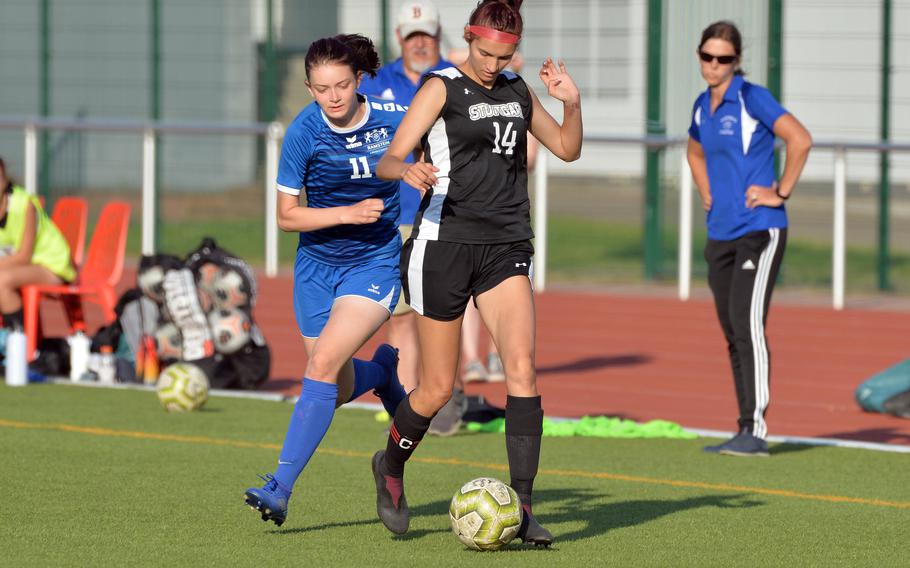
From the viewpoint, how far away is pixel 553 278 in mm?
19547

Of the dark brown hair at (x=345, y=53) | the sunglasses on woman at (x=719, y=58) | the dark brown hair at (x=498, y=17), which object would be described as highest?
the sunglasses on woman at (x=719, y=58)

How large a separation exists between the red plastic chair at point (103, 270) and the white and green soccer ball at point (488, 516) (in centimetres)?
666

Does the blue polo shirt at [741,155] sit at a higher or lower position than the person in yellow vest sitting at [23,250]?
higher

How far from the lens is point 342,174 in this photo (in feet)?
22.3

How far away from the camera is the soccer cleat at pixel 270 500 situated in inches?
250

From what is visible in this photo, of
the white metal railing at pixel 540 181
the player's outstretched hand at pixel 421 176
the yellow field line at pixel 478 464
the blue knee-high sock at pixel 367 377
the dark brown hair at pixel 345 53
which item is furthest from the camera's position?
the white metal railing at pixel 540 181

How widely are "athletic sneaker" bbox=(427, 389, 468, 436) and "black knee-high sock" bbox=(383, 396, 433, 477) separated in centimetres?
281

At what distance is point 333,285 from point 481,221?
0.84m

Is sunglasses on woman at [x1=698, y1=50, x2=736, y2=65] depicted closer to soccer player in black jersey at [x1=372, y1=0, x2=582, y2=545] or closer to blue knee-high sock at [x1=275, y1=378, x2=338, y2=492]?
soccer player in black jersey at [x1=372, y1=0, x2=582, y2=545]

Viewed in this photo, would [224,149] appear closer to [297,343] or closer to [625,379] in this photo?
[297,343]

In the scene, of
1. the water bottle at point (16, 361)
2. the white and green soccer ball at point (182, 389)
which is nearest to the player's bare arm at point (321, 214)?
the white and green soccer ball at point (182, 389)

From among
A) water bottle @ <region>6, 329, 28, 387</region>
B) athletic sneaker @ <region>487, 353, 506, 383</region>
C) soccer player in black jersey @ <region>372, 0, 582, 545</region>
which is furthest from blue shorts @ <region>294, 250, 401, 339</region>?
athletic sneaker @ <region>487, 353, 506, 383</region>

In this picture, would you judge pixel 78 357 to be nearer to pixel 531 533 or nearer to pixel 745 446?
pixel 745 446

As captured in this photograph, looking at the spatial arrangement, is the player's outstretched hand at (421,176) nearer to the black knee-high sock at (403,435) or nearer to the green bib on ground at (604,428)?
the black knee-high sock at (403,435)
